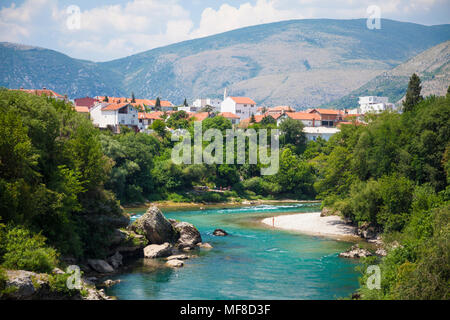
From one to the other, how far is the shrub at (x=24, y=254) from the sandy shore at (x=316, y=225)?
2622 centimetres

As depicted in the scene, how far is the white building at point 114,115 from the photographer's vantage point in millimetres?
83688

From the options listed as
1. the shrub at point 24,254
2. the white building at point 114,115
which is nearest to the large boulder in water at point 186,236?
the shrub at point 24,254

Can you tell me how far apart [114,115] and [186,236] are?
53.1 metres

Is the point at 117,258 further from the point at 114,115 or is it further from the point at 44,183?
the point at 114,115

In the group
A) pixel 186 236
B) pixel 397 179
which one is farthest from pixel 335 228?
pixel 186 236

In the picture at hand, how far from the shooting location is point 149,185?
62.5m

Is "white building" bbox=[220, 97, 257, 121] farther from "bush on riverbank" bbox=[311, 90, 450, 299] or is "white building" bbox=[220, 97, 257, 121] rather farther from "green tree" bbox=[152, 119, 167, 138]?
"bush on riverbank" bbox=[311, 90, 450, 299]

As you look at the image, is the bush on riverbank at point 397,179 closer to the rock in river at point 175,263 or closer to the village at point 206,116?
the rock in river at point 175,263

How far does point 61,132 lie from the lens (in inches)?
1328

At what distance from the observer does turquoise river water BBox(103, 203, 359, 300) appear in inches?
923

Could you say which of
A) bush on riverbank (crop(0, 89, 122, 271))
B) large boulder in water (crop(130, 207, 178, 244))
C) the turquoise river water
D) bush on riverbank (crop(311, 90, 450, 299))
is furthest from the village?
large boulder in water (crop(130, 207, 178, 244))

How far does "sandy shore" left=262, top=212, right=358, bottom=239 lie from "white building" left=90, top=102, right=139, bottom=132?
45.1m

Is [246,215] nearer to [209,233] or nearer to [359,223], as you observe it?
[209,233]
